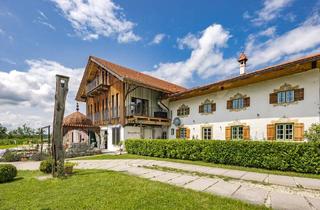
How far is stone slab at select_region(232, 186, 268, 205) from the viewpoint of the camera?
4.82 metres

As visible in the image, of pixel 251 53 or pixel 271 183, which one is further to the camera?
pixel 251 53

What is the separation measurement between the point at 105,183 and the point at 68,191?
1107 millimetres

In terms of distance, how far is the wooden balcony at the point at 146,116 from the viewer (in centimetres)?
1727

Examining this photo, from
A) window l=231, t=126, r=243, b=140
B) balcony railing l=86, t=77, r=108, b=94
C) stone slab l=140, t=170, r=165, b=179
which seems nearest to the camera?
stone slab l=140, t=170, r=165, b=179

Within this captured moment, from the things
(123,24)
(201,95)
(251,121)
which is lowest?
(251,121)

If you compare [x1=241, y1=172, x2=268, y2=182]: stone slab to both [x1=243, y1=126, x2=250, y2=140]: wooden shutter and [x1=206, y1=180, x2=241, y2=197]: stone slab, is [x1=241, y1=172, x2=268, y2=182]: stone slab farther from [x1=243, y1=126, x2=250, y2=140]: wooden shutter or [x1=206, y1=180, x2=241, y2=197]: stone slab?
[x1=243, y1=126, x2=250, y2=140]: wooden shutter

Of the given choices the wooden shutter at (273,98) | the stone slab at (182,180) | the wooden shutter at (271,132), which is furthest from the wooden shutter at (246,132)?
the stone slab at (182,180)

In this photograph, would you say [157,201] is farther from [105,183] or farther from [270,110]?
[270,110]

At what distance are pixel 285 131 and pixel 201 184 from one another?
875cm

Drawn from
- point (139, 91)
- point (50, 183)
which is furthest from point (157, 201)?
point (139, 91)

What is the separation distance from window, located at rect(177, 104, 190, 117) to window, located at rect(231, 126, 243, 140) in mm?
4780

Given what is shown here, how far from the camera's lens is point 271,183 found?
650 cm

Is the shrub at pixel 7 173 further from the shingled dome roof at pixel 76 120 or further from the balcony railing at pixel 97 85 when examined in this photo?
the balcony railing at pixel 97 85

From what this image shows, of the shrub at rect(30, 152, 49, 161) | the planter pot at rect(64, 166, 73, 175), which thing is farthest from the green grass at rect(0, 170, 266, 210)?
the shrub at rect(30, 152, 49, 161)
